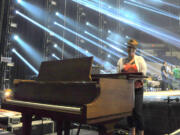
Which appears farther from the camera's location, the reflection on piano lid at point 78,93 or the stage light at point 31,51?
the stage light at point 31,51

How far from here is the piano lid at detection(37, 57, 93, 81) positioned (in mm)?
1846

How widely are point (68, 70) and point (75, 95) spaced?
0.39 meters

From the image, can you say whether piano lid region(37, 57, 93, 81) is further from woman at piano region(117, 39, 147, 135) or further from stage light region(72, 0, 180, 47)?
stage light region(72, 0, 180, 47)

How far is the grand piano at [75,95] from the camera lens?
Result: 147 centimetres

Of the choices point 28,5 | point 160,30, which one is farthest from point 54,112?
point 160,30

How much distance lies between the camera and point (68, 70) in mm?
2008

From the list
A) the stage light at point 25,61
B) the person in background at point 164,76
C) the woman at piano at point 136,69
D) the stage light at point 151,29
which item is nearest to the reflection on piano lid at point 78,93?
the woman at piano at point 136,69

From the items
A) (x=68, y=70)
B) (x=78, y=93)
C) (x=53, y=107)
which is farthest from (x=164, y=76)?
(x=53, y=107)

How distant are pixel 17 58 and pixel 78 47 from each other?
215cm

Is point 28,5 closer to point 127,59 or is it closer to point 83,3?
point 83,3

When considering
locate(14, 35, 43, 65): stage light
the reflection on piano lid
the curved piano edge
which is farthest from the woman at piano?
locate(14, 35, 43, 65): stage light

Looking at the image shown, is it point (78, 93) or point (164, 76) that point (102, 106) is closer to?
point (78, 93)

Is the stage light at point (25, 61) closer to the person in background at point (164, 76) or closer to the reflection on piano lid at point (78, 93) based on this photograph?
the reflection on piano lid at point (78, 93)

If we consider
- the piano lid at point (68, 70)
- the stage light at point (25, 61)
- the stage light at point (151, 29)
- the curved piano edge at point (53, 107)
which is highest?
the stage light at point (151, 29)
